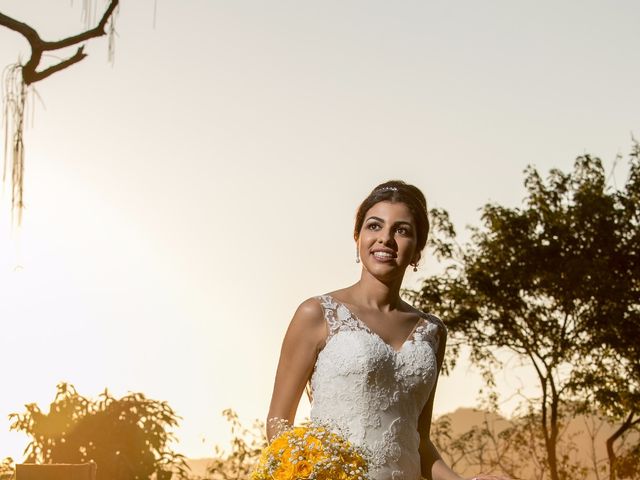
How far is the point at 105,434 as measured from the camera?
8328mm

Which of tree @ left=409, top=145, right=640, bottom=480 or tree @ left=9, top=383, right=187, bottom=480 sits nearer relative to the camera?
tree @ left=9, top=383, right=187, bottom=480

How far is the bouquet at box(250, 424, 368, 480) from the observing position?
10.3ft

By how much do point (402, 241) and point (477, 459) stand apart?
1152cm

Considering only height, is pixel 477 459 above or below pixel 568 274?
below

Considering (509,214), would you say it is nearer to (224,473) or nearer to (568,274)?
(568,274)

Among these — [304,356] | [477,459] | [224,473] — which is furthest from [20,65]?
[477,459]

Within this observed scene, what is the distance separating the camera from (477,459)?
15.0 meters

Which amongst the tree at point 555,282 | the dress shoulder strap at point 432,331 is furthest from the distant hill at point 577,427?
the dress shoulder strap at point 432,331

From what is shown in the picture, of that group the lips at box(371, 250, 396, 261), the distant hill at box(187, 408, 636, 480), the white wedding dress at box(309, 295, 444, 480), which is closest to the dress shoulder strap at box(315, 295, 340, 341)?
the white wedding dress at box(309, 295, 444, 480)

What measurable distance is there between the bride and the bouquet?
62cm

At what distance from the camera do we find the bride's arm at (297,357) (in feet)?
13.0

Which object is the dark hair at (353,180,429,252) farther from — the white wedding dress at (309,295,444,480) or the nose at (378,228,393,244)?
the white wedding dress at (309,295,444,480)

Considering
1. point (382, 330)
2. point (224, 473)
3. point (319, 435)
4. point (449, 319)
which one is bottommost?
point (319, 435)

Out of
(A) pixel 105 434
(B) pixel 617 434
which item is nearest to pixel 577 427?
(B) pixel 617 434
